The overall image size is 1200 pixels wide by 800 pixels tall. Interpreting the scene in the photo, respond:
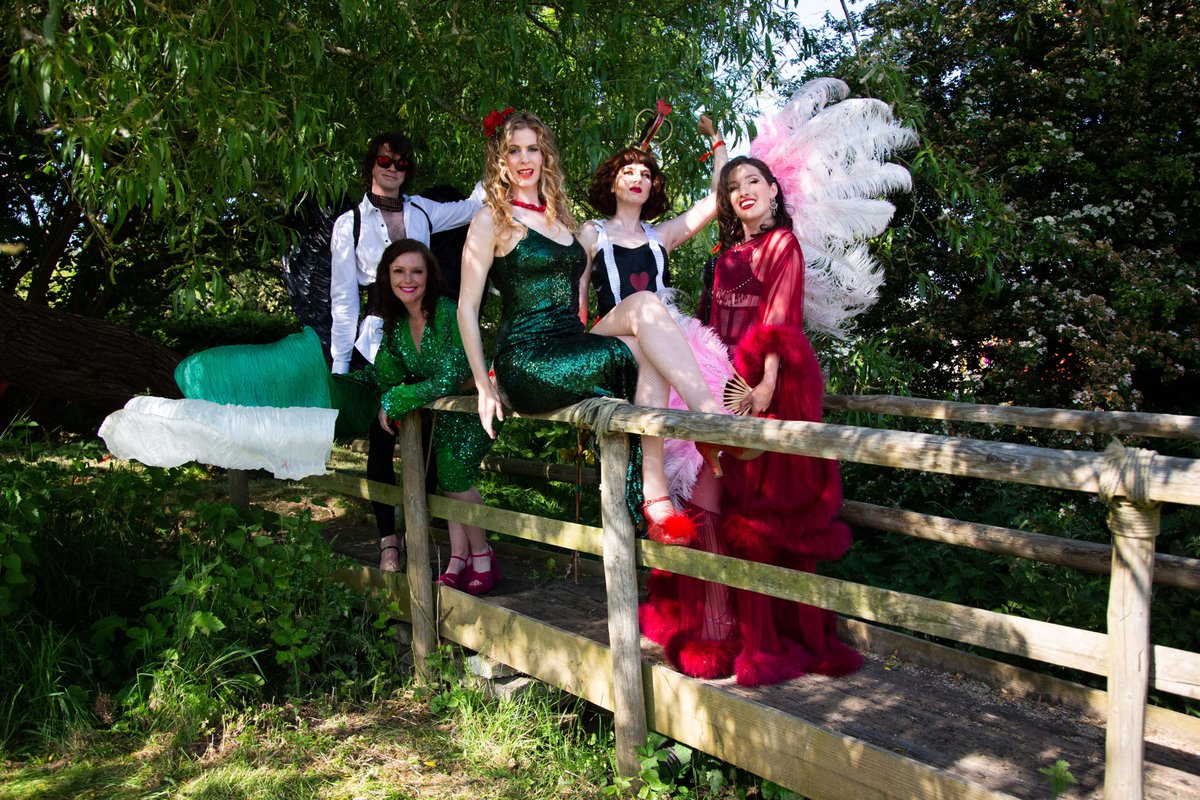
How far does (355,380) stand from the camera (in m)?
4.25

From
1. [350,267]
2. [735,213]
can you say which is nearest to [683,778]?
[735,213]

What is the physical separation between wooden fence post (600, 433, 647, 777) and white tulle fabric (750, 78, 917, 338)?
3.68 ft

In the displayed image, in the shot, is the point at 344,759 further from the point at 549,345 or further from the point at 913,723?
the point at 913,723

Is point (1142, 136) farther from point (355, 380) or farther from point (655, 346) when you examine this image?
point (355, 380)

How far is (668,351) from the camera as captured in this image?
317cm

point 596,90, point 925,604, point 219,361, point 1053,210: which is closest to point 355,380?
point 219,361

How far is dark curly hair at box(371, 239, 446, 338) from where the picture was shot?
3949mm

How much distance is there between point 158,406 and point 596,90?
2484mm

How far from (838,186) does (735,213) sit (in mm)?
406

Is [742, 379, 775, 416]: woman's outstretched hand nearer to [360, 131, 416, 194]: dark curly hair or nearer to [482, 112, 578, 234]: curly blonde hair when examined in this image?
[482, 112, 578, 234]: curly blonde hair

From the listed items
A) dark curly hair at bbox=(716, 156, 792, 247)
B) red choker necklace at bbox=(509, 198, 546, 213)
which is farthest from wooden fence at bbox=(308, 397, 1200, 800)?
dark curly hair at bbox=(716, 156, 792, 247)

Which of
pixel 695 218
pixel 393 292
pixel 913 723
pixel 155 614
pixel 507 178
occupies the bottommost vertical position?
pixel 913 723

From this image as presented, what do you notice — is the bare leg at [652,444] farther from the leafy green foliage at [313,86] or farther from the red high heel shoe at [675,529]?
the leafy green foliage at [313,86]

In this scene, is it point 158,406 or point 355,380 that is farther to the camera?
point 355,380
